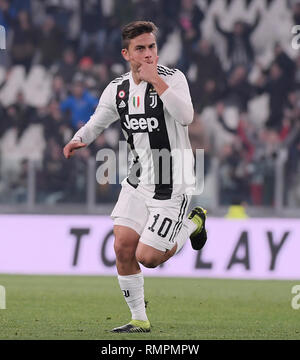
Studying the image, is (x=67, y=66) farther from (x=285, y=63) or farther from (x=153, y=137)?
(x=153, y=137)

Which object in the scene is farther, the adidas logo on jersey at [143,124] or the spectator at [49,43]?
the spectator at [49,43]

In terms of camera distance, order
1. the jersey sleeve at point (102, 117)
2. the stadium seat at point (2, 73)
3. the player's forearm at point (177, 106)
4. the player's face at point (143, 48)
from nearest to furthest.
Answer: the player's forearm at point (177, 106) < the player's face at point (143, 48) < the jersey sleeve at point (102, 117) < the stadium seat at point (2, 73)

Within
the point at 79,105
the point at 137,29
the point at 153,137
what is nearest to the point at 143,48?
the point at 137,29

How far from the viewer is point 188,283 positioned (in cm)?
1230

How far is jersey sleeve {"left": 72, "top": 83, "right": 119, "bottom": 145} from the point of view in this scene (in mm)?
7887

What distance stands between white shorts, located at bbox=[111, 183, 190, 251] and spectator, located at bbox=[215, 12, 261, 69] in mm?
9867

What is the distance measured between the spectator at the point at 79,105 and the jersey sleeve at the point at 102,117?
7773 millimetres

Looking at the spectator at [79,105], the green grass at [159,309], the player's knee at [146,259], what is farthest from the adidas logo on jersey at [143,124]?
the spectator at [79,105]

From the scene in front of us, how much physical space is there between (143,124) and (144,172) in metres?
0.41

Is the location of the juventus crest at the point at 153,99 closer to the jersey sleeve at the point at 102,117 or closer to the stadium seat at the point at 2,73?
the jersey sleeve at the point at 102,117

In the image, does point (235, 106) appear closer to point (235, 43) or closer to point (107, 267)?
point (235, 43)

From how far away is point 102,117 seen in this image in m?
7.93

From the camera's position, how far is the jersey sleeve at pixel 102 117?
7887 millimetres
